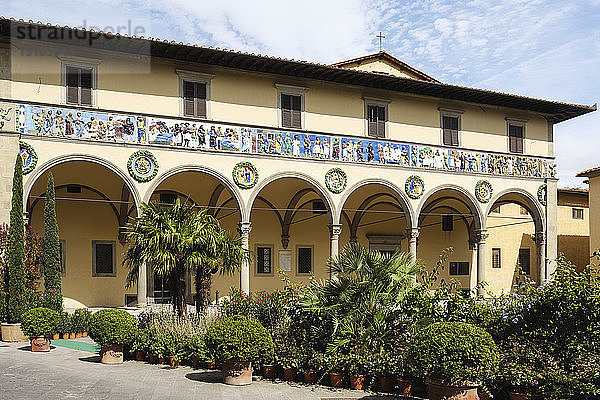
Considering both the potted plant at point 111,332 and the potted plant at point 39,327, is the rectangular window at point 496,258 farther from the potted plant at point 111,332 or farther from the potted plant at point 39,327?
the potted plant at point 39,327

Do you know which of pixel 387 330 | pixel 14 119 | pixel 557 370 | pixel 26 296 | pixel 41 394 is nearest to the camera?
pixel 557 370

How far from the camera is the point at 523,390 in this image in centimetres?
757

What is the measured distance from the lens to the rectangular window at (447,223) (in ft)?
84.7

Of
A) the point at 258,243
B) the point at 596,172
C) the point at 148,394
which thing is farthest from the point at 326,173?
the point at 596,172

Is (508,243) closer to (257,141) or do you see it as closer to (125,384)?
(257,141)

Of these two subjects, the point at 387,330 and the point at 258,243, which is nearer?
the point at 387,330

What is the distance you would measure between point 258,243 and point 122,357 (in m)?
Answer: 11.1

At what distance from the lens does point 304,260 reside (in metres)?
22.8

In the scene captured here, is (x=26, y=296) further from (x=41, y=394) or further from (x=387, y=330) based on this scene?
(x=387, y=330)

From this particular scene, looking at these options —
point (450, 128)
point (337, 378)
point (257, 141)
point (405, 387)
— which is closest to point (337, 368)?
point (337, 378)

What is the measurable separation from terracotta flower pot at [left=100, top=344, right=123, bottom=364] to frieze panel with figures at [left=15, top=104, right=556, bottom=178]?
683 centimetres

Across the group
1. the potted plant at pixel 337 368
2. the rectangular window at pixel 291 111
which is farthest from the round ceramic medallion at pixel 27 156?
the potted plant at pixel 337 368

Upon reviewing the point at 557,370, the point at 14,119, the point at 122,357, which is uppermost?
the point at 14,119

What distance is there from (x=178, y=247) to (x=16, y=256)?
14.8 ft
